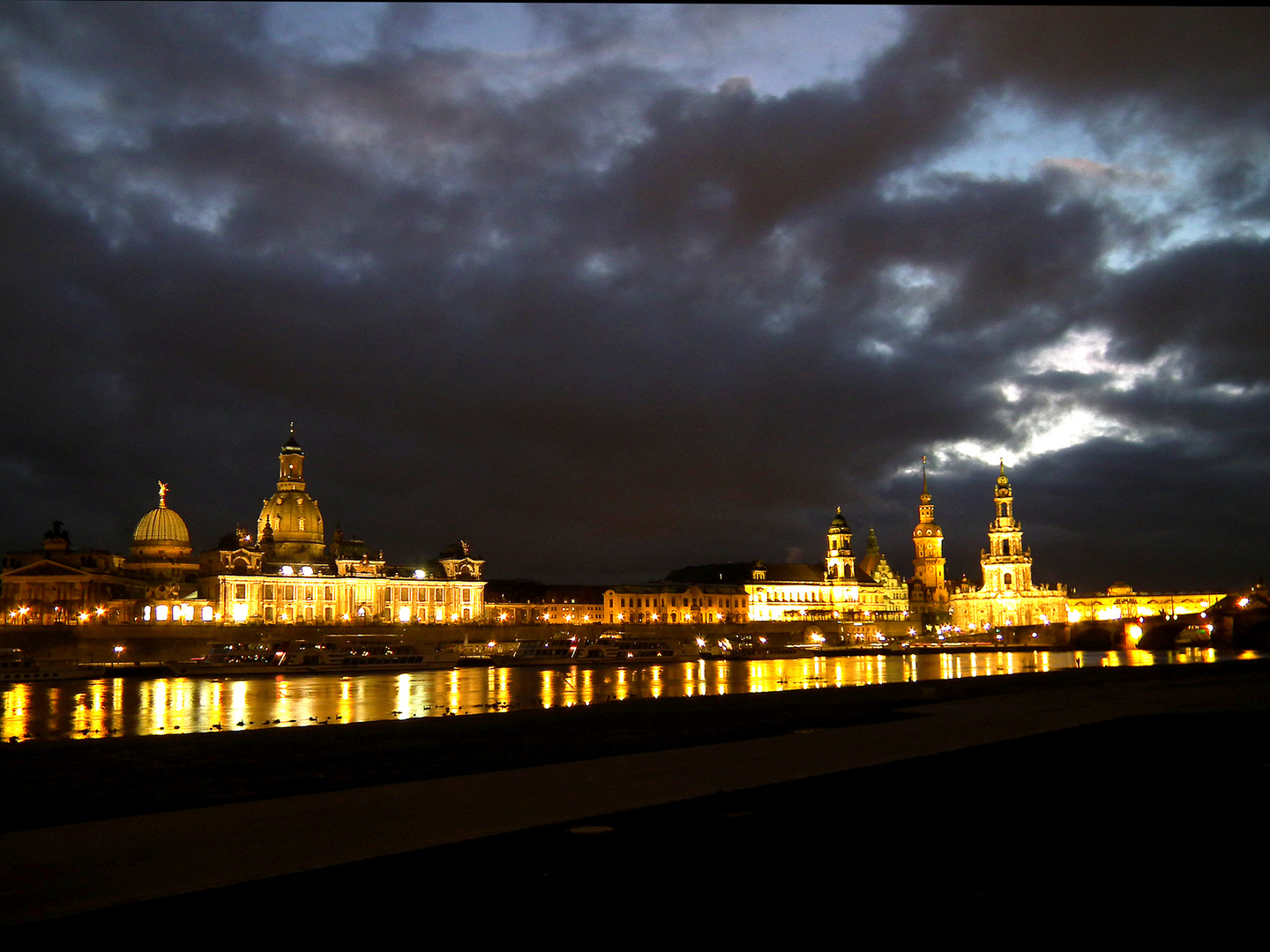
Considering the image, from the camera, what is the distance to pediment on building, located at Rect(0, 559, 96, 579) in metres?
140

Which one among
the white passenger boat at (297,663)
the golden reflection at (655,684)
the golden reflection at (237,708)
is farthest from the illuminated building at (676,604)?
the golden reflection at (237,708)

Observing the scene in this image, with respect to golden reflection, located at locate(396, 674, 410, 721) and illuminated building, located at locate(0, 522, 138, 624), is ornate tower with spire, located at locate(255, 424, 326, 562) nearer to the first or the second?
illuminated building, located at locate(0, 522, 138, 624)

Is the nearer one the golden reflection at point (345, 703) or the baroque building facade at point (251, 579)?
the golden reflection at point (345, 703)

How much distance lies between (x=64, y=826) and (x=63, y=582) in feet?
484

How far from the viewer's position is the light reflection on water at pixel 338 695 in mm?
32344

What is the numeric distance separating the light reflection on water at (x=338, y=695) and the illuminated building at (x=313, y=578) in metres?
75.7

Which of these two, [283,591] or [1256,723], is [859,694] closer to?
[1256,723]

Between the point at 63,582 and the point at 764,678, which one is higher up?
the point at 63,582

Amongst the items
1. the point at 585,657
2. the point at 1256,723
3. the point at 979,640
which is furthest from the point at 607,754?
the point at 979,640

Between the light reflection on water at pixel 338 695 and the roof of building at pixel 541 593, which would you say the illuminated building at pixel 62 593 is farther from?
the light reflection on water at pixel 338 695

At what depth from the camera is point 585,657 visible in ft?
308


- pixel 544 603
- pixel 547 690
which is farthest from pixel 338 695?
pixel 544 603

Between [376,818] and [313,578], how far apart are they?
469 feet

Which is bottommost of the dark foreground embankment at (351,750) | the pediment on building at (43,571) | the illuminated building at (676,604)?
the dark foreground embankment at (351,750)
